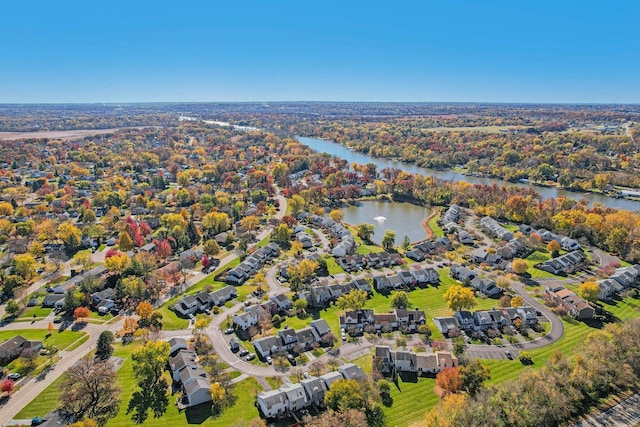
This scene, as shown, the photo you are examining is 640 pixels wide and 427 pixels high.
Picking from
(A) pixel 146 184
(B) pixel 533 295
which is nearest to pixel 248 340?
(B) pixel 533 295

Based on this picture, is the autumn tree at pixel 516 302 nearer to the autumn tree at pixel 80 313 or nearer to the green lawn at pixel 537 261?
the green lawn at pixel 537 261

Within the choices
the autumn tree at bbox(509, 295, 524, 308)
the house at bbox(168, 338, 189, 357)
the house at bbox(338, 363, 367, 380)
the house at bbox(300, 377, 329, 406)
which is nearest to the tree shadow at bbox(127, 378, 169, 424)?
the house at bbox(168, 338, 189, 357)

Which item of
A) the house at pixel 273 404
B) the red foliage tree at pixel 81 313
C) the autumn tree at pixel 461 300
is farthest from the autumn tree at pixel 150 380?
the autumn tree at pixel 461 300

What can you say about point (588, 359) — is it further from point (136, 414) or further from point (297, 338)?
point (136, 414)

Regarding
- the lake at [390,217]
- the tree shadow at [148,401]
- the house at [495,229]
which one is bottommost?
the tree shadow at [148,401]

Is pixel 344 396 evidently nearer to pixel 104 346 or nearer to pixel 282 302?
pixel 282 302
